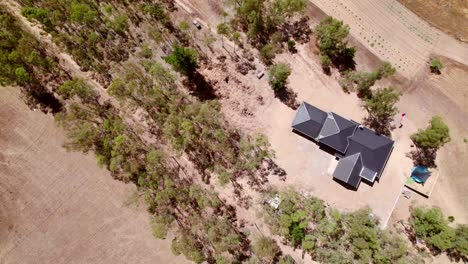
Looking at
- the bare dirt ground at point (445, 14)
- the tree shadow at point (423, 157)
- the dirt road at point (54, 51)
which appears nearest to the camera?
the tree shadow at point (423, 157)

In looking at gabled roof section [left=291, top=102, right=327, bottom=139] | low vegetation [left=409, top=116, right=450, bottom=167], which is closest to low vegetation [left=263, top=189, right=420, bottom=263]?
gabled roof section [left=291, top=102, right=327, bottom=139]

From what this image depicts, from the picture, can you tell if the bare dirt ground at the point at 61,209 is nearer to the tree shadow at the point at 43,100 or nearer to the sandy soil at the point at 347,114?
the tree shadow at the point at 43,100

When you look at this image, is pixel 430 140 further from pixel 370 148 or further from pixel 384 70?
pixel 384 70

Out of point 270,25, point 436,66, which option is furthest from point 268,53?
point 436,66

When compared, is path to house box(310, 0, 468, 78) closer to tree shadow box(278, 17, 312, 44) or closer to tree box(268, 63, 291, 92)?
tree shadow box(278, 17, 312, 44)

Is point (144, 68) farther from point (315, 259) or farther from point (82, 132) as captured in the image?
point (315, 259)

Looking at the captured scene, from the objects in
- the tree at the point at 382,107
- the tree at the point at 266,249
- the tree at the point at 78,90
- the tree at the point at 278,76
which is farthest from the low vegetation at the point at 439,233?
the tree at the point at 78,90
